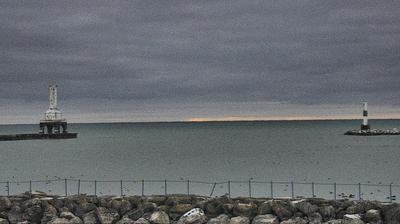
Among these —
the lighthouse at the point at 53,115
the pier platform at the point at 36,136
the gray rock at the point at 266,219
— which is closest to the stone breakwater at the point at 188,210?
the gray rock at the point at 266,219

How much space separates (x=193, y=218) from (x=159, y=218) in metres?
1.83

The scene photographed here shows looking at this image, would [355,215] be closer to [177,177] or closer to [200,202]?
[200,202]

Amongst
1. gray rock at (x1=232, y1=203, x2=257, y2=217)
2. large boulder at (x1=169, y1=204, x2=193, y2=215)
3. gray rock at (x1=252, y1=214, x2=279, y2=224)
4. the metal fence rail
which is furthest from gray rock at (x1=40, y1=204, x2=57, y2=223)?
the metal fence rail

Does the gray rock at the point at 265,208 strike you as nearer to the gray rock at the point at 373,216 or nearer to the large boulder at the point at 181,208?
the large boulder at the point at 181,208

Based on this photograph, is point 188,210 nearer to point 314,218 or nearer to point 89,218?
point 89,218

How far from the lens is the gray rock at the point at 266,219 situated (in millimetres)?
24359

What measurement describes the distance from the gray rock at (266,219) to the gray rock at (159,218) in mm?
4614

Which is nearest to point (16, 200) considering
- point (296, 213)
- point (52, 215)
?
point (52, 215)

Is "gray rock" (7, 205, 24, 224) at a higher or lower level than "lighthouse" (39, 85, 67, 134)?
lower

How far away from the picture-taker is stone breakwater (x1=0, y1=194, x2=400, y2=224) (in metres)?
24.4

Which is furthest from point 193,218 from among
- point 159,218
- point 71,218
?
point 71,218

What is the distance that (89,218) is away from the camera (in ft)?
86.1

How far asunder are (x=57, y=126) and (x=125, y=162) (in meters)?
90.0

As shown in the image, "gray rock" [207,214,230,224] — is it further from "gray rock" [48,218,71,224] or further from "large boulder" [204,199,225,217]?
"gray rock" [48,218,71,224]
